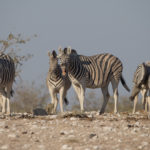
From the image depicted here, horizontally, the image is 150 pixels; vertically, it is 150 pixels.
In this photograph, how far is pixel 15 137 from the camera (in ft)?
32.2

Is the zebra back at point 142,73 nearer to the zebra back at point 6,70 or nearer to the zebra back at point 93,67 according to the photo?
the zebra back at point 93,67

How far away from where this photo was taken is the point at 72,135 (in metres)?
10.2

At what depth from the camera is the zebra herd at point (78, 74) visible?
1662cm

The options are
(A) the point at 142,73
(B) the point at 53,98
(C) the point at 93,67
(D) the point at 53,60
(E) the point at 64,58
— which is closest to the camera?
(E) the point at 64,58

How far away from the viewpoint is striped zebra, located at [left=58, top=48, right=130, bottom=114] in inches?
655

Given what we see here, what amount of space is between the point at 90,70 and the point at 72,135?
7540 millimetres

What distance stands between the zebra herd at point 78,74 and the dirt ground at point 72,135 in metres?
4.02

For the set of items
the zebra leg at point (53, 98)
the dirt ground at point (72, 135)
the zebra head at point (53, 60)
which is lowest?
the dirt ground at point (72, 135)

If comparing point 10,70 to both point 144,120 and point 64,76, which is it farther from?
point 144,120

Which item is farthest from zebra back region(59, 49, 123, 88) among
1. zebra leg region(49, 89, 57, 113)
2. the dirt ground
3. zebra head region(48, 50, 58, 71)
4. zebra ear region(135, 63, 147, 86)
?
the dirt ground

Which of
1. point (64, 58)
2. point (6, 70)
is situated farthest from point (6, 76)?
point (64, 58)

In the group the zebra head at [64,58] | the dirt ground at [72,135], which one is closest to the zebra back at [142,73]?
the zebra head at [64,58]

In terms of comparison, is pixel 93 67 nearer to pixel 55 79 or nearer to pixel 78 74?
pixel 78 74

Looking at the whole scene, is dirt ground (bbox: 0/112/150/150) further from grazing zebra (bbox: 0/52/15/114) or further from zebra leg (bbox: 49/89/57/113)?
grazing zebra (bbox: 0/52/15/114)
